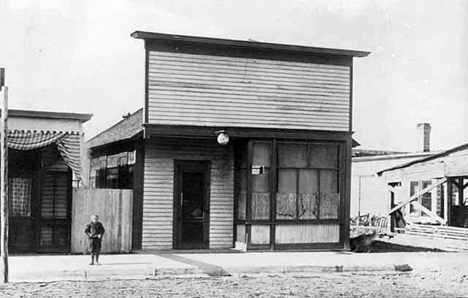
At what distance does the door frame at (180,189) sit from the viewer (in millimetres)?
19594

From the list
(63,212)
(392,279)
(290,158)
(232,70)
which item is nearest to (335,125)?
(290,158)

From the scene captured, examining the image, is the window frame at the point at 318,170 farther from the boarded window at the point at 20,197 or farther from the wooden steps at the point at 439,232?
the boarded window at the point at 20,197

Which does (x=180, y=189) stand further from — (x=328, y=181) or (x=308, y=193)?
(x=328, y=181)

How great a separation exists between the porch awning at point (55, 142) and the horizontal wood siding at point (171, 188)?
2.25 meters

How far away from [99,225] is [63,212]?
96.6 inches

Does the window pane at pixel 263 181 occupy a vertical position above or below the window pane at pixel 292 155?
below

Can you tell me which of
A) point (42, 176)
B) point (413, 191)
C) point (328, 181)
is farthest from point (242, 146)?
point (413, 191)

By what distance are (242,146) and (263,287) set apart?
273 inches

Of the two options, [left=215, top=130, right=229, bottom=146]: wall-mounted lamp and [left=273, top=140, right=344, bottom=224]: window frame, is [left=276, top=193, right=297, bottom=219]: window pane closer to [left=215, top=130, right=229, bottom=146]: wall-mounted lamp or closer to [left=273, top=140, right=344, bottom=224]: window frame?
[left=273, top=140, right=344, bottom=224]: window frame

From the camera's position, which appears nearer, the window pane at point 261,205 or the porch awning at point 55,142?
the porch awning at point 55,142

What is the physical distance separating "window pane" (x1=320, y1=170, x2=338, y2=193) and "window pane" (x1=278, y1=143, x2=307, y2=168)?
0.64 meters

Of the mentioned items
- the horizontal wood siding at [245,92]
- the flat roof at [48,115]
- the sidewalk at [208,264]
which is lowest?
the sidewalk at [208,264]

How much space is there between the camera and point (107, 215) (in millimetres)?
18906

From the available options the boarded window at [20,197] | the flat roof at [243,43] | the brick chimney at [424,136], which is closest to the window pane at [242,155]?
the flat roof at [243,43]
